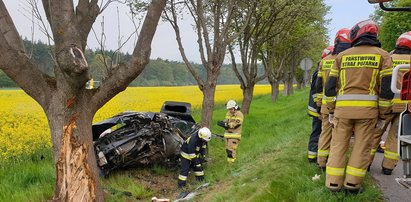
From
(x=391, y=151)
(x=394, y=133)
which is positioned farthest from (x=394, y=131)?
(x=391, y=151)

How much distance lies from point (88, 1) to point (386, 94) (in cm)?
399

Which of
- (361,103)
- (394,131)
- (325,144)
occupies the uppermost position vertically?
(361,103)

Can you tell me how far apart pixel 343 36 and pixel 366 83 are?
46.3 inches

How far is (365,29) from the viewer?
12.6 feet

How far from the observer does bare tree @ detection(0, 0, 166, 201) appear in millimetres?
4789

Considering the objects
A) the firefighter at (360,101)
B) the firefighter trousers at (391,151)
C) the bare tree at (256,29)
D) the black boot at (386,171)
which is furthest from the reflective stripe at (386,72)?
the bare tree at (256,29)

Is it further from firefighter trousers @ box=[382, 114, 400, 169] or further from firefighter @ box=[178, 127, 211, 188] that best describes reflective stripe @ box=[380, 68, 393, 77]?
firefighter @ box=[178, 127, 211, 188]

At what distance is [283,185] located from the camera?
453 cm

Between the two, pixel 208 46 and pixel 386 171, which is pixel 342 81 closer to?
pixel 386 171

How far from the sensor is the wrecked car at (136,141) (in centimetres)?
744

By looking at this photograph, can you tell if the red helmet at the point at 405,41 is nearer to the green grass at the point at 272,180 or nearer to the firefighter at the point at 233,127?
the green grass at the point at 272,180

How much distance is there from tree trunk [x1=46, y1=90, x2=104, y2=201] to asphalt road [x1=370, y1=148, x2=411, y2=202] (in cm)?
369

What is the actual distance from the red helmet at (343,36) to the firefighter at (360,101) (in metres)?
0.82

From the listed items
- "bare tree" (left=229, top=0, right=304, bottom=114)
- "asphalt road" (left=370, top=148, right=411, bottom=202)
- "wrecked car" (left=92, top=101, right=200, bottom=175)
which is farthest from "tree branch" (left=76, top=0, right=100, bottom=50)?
"bare tree" (left=229, top=0, right=304, bottom=114)
